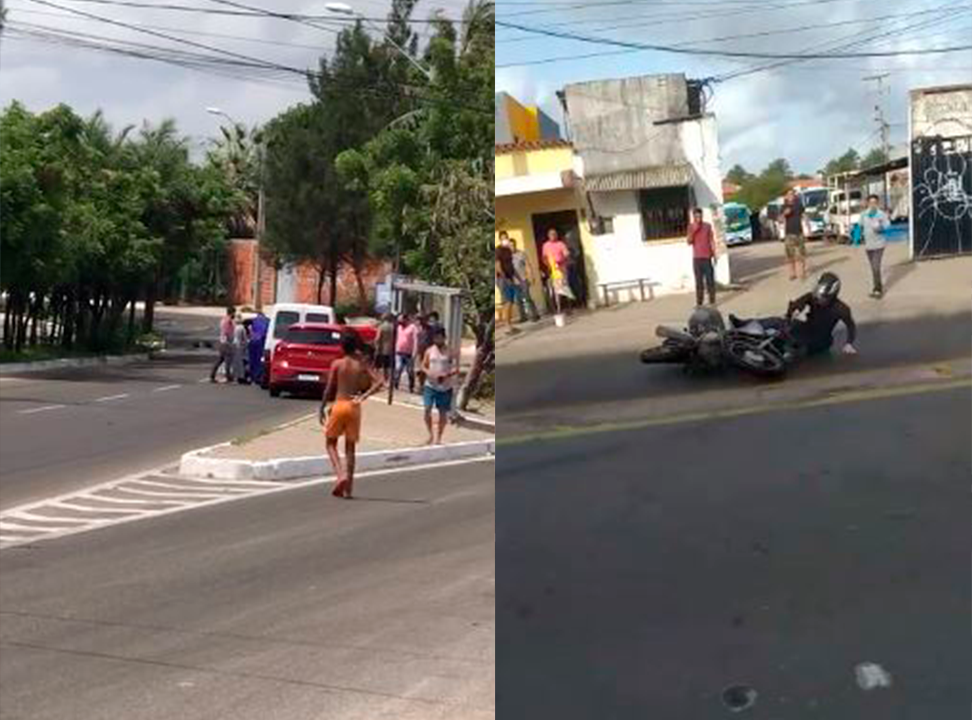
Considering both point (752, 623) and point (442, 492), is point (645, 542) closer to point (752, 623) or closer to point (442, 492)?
point (752, 623)

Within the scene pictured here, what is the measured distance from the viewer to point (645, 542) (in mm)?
2039

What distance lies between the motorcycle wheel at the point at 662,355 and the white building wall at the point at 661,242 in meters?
0.08

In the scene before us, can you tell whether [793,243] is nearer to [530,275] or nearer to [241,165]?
[530,275]

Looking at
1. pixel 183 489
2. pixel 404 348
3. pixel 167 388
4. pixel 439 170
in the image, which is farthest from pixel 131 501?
pixel 167 388

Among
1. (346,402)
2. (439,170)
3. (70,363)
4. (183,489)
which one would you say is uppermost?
(439,170)

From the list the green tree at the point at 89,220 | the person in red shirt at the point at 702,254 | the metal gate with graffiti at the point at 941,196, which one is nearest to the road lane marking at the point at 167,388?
the green tree at the point at 89,220

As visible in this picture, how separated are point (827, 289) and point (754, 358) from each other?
13 cm

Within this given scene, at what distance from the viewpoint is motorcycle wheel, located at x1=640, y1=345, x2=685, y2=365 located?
192 cm

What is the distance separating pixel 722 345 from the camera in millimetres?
1905

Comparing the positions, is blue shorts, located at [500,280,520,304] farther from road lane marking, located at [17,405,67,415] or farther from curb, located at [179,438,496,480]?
road lane marking, located at [17,405,67,415]

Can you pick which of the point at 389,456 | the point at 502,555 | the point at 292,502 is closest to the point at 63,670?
the point at 502,555

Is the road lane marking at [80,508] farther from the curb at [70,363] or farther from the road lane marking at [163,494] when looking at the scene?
the curb at [70,363]

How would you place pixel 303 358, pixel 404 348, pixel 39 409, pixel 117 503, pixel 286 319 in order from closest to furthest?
pixel 117 503 → pixel 404 348 → pixel 39 409 → pixel 303 358 → pixel 286 319

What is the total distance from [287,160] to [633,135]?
147ft
